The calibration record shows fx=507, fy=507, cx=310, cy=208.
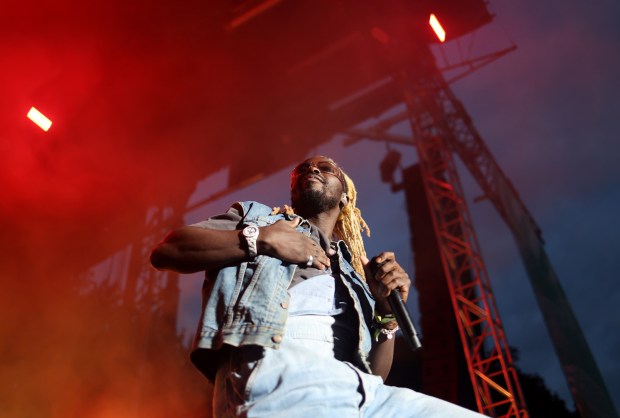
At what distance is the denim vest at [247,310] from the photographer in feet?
4.06

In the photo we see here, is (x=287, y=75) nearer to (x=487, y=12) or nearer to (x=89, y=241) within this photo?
(x=487, y=12)

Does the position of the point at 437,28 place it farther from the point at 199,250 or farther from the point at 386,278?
the point at 199,250

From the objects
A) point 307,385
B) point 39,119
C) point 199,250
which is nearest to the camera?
point 307,385

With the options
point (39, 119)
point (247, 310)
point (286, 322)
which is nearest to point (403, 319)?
point (286, 322)

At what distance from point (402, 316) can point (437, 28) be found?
6.07m

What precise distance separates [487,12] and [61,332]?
295 inches

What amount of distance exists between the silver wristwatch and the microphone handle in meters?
0.44

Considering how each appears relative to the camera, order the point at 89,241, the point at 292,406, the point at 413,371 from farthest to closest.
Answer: the point at 413,371 < the point at 89,241 < the point at 292,406

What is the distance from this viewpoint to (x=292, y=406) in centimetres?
117

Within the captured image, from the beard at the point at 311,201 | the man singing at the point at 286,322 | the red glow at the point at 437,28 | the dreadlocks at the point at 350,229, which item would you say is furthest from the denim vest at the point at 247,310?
the red glow at the point at 437,28

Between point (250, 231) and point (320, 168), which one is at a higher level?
point (320, 168)

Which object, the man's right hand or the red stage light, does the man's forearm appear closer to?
the man's right hand

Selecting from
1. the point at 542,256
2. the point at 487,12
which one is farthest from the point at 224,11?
the point at 542,256

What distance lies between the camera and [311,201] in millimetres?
1898
